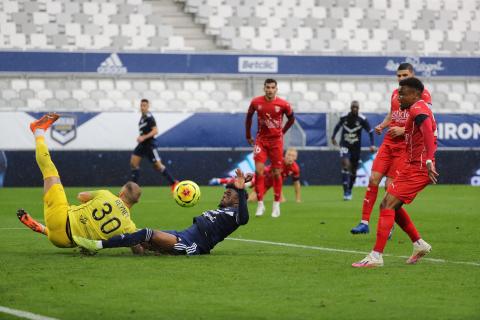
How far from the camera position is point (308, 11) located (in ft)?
109

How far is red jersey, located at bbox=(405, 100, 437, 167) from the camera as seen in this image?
10.1 metres

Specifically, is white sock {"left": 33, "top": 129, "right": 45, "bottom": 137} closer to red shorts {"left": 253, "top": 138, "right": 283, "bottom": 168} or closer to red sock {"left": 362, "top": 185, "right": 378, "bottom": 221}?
red sock {"left": 362, "top": 185, "right": 378, "bottom": 221}

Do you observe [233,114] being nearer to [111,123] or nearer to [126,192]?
[111,123]

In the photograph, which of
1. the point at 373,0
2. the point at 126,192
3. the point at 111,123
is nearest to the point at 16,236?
the point at 126,192

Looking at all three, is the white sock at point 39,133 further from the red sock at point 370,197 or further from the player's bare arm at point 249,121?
the player's bare arm at point 249,121

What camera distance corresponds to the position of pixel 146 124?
2491 cm

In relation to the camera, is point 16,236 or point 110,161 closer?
point 16,236

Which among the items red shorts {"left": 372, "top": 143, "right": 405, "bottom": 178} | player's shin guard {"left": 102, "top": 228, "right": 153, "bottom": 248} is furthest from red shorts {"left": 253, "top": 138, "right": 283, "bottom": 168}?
player's shin guard {"left": 102, "top": 228, "right": 153, "bottom": 248}

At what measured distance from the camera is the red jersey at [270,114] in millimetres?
18000

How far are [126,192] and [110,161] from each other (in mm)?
16714

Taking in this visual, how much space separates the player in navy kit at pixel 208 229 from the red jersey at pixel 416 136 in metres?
1.79

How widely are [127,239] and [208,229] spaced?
1.08 metres

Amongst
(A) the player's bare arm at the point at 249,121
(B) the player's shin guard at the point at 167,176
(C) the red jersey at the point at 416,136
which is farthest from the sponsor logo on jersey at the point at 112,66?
(C) the red jersey at the point at 416,136

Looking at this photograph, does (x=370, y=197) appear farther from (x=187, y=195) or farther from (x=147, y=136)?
(x=147, y=136)
